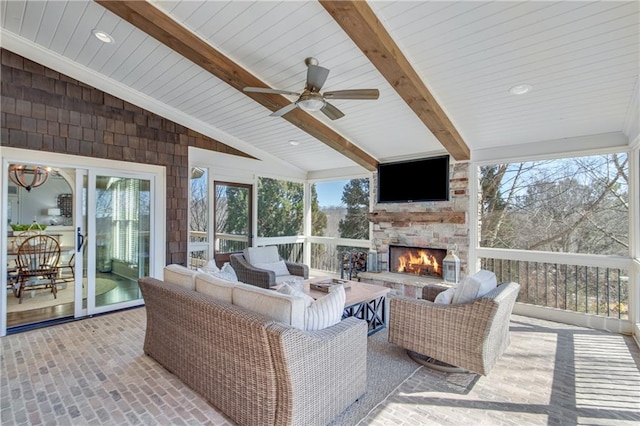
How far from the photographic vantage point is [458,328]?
2678 mm

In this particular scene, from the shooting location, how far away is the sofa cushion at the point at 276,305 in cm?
203

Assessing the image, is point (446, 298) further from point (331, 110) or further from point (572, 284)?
point (572, 284)

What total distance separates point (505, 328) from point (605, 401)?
0.82 meters

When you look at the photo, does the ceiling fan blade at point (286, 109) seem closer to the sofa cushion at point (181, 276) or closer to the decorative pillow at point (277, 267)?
the sofa cushion at point (181, 276)

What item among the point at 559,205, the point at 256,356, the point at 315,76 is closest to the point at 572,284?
the point at 559,205

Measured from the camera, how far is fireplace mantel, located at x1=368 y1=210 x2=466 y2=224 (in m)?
5.03

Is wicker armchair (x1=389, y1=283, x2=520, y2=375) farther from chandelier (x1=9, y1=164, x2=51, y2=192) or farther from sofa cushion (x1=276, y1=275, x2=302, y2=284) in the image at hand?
chandelier (x1=9, y1=164, x2=51, y2=192)

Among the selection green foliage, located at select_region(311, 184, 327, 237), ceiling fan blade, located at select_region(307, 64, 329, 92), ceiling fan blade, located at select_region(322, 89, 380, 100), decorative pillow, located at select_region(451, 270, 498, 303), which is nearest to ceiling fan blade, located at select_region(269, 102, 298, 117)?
ceiling fan blade, located at select_region(307, 64, 329, 92)

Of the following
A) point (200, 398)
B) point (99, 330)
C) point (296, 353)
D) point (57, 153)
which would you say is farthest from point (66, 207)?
point (296, 353)

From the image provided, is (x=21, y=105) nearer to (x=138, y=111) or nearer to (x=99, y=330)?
(x=138, y=111)

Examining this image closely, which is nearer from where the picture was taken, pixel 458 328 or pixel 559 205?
pixel 458 328

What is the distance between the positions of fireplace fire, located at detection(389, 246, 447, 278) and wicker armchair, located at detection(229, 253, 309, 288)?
182 centimetres

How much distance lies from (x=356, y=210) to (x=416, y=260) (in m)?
1.73

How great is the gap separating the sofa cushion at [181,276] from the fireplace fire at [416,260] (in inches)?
157
